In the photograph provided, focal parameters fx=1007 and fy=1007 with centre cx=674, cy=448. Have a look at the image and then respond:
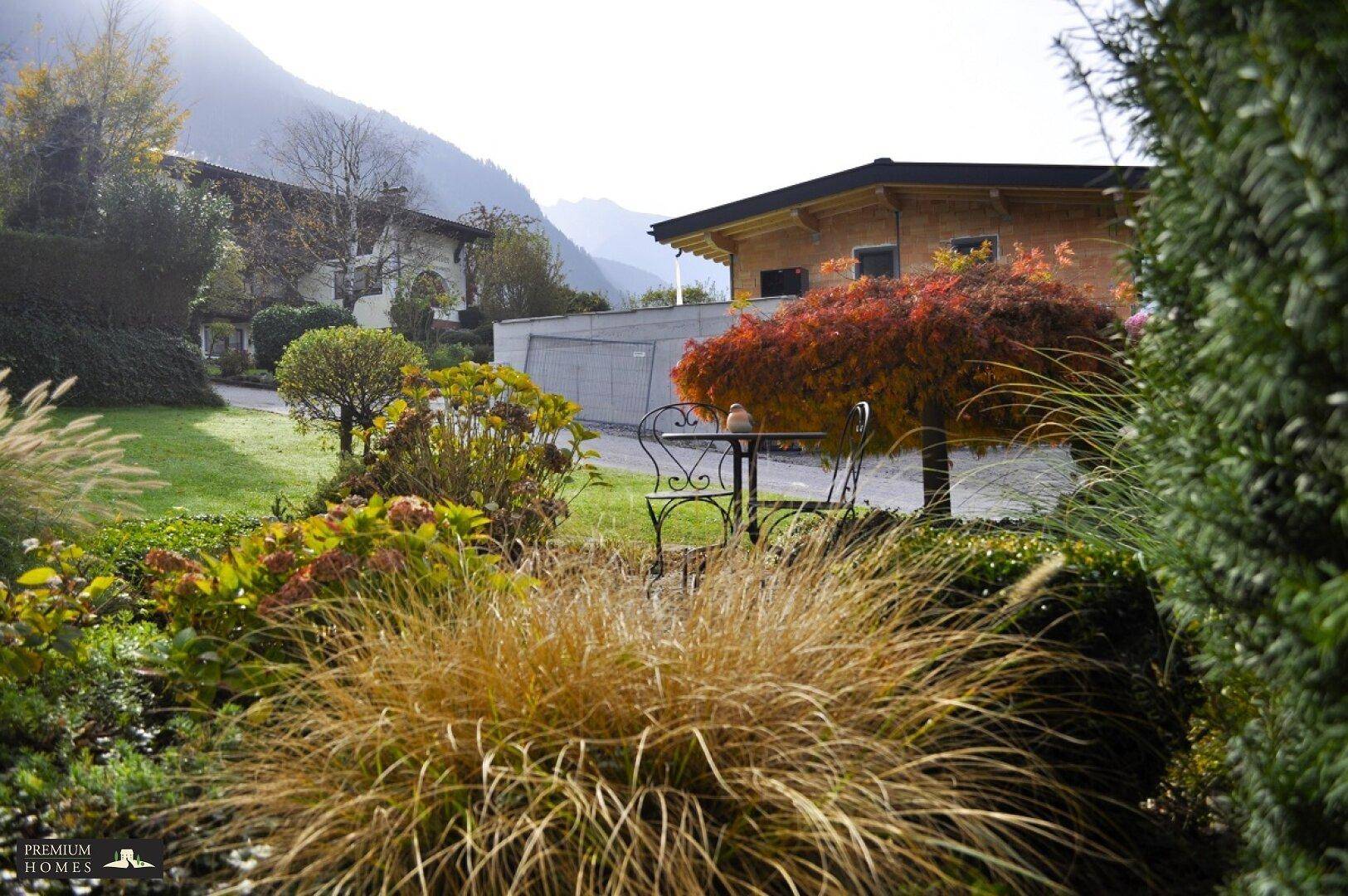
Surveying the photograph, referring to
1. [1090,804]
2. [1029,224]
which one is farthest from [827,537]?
[1029,224]

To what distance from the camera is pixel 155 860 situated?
2131mm

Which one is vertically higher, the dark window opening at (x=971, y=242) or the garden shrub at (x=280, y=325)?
the dark window opening at (x=971, y=242)

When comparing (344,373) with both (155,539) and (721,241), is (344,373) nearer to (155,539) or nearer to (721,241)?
(155,539)

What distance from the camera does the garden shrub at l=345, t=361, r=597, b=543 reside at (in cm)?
588

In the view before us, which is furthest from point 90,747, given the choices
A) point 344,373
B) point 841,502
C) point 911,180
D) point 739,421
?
point 911,180

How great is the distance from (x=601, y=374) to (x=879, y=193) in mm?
5355

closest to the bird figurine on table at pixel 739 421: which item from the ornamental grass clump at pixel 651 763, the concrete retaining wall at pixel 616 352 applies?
the ornamental grass clump at pixel 651 763

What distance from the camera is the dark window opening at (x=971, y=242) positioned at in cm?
1534

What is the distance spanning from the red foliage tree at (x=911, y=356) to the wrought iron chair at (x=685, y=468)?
0.43 metres

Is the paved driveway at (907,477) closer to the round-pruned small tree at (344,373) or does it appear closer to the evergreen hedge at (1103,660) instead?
the evergreen hedge at (1103,660)

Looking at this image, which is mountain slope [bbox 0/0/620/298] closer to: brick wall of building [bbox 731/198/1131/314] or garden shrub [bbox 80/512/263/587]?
brick wall of building [bbox 731/198/1131/314]

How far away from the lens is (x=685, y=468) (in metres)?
11.6

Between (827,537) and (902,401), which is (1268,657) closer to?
(827,537)

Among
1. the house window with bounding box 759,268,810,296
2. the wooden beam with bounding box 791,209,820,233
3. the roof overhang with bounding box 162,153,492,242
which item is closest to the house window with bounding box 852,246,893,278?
the wooden beam with bounding box 791,209,820,233
